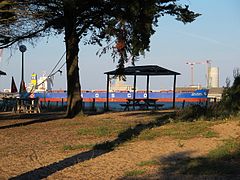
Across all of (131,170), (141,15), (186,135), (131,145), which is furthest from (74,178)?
(141,15)

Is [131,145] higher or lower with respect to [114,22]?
lower

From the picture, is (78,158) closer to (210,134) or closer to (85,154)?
(85,154)

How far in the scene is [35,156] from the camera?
29.7 ft

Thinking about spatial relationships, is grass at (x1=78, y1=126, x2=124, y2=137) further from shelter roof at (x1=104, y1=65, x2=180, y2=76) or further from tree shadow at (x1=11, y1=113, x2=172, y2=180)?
shelter roof at (x1=104, y1=65, x2=180, y2=76)

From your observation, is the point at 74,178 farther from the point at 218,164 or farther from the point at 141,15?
the point at 141,15

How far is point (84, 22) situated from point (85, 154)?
1178cm

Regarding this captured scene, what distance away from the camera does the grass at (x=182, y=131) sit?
36.7ft

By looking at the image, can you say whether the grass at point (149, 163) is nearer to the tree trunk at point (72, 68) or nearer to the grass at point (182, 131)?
the grass at point (182, 131)

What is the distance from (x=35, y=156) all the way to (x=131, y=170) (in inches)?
97.1

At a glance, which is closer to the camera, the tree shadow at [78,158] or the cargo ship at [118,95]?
the tree shadow at [78,158]

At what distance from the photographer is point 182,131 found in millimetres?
12047

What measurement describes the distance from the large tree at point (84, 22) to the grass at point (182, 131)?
14.5ft

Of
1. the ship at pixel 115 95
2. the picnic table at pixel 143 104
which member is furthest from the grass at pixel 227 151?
the ship at pixel 115 95

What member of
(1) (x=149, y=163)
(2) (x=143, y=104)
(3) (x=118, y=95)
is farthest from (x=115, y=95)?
(1) (x=149, y=163)
